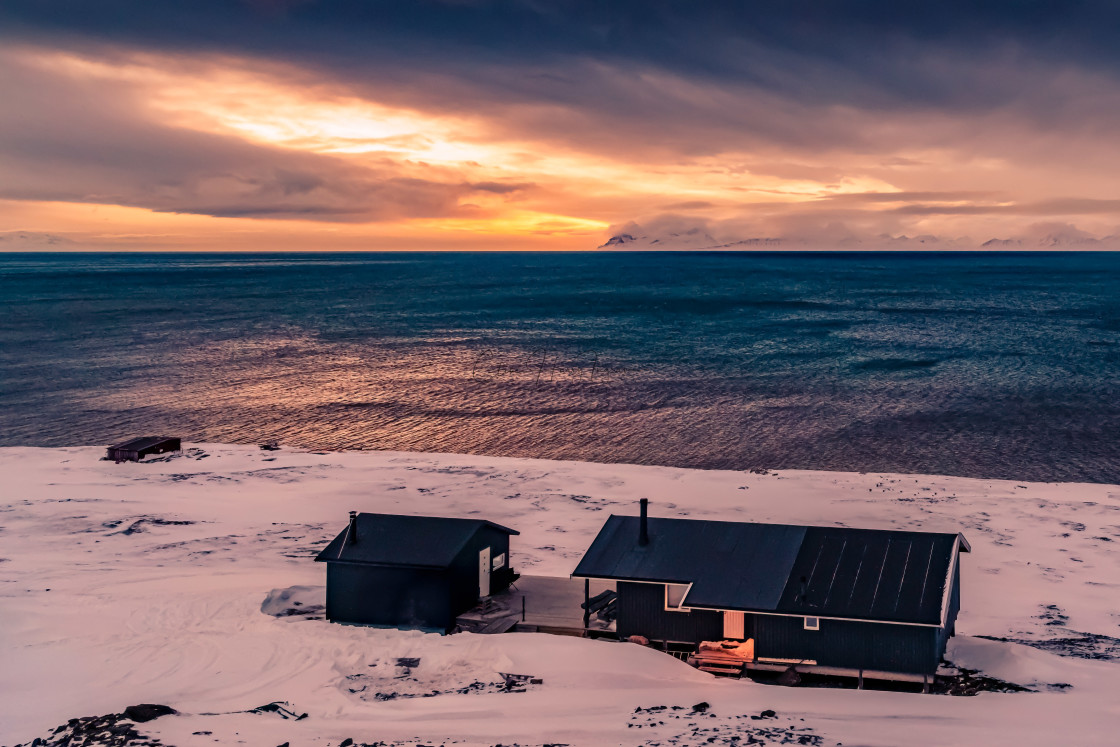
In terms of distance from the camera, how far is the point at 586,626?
29.8 m

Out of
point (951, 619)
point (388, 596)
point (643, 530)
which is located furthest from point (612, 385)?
point (951, 619)

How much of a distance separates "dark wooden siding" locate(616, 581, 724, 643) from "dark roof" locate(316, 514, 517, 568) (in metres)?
5.63

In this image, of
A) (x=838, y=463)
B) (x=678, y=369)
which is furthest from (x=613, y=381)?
(x=838, y=463)

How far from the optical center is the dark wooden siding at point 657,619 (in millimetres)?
28734

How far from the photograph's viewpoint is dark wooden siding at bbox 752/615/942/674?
26734 millimetres

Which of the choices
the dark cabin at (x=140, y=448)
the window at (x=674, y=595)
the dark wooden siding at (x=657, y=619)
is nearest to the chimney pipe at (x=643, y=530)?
the dark wooden siding at (x=657, y=619)

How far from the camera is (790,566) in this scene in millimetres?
29062

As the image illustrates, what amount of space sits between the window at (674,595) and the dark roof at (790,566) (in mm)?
228

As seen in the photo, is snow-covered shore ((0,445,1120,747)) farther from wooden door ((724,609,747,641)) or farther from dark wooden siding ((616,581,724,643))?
wooden door ((724,609,747,641))

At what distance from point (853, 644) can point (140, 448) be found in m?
42.9

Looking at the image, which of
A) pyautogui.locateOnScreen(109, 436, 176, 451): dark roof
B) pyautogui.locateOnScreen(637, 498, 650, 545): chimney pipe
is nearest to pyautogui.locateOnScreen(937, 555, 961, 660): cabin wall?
pyautogui.locateOnScreen(637, 498, 650, 545): chimney pipe

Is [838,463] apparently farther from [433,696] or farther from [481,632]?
[433,696]

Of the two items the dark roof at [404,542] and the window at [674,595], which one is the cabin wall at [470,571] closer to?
the dark roof at [404,542]

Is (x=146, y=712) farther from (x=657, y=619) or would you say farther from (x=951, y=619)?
(x=951, y=619)
